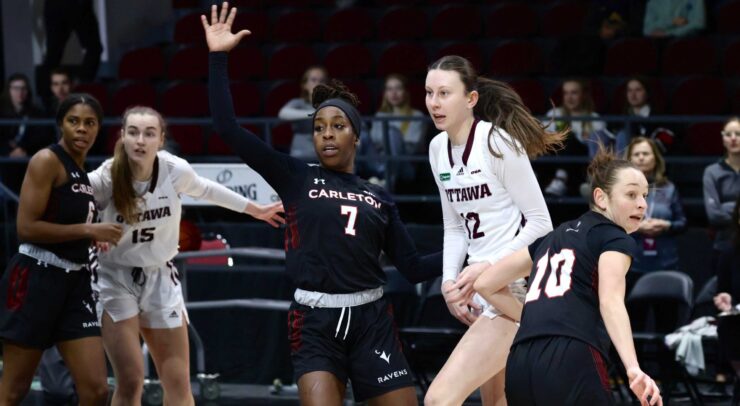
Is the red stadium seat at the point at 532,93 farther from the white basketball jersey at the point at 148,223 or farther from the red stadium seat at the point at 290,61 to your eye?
the white basketball jersey at the point at 148,223

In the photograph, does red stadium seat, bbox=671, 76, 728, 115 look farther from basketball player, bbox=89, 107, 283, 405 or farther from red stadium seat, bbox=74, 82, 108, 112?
red stadium seat, bbox=74, 82, 108, 112

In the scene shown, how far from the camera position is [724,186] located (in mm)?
7934

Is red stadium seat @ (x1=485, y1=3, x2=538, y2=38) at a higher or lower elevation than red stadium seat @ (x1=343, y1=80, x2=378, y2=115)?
higher

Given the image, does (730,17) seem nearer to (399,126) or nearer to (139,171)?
(399,126)

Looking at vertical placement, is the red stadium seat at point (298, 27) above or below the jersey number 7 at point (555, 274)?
above

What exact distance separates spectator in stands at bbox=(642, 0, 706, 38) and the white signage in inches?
167

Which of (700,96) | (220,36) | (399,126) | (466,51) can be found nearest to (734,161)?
(700,96)

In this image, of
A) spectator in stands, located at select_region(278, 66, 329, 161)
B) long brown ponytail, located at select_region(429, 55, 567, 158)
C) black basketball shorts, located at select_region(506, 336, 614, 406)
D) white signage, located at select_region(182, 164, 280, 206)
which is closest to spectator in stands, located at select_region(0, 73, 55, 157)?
A: spectator in stands, located at select_region(278, 66, 329, 161)

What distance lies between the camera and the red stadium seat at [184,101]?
11.7m

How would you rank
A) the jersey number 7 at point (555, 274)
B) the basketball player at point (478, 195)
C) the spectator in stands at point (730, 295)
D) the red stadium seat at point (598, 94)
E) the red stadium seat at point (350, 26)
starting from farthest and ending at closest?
the red stadium seat at point (350, 26) → the red stadium seat at point (598, 94) → the spectator in stands at point (730, 295) → the basketball player at point (478, 195) → the jersey number 7 at point (555, 274)

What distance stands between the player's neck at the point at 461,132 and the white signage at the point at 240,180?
2.98 meters

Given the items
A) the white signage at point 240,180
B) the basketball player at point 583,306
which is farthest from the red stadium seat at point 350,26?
the basketball player at point 583,306

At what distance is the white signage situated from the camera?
8062mm

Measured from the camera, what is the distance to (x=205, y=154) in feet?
36.8
